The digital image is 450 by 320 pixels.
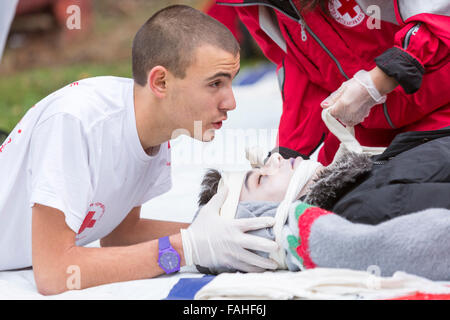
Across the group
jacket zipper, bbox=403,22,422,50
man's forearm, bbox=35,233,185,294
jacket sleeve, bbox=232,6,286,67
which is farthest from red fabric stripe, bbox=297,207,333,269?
jacket sleeve, bbox=232,6,286,67

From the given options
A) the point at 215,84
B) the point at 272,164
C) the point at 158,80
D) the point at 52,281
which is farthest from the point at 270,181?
the point at 52,281

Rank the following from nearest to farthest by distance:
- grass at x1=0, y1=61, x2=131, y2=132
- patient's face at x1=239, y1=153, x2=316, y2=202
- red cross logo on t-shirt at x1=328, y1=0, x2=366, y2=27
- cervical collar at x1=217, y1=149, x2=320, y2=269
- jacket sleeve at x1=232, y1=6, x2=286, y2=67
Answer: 1. cervical collar at x1=217, y1=149, x2=320, y2=269
2. patient's face at x1=239, y1=153, x2=316, y2=202
3. red cross logo on t-shirt at x1=328, y1=0, x2=366, y2=27
4. jacket sleeve at x1=232, y1=6, x2=286, y2=67
5. grass at x1=0, y1=61, x2=131, y2=132

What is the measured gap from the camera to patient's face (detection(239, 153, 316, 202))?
1.75 meters

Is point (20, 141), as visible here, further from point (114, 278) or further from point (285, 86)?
point (285, 86)

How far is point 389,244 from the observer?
1.45m

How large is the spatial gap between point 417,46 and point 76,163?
1012 millimetres

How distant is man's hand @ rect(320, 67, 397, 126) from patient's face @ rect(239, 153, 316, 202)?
194 mm

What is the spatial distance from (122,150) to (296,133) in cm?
84

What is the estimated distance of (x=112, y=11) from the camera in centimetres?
795

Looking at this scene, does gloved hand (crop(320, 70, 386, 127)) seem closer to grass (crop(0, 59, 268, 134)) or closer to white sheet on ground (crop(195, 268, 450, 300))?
white sheet on ground (crop(195, 268, 450, 300))

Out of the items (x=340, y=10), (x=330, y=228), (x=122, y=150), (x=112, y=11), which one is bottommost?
(x=330, y=228)

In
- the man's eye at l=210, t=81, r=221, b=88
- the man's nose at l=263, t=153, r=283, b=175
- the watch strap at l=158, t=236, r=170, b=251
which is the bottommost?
the watch strap at l=158, t=236, r=170, b=251
